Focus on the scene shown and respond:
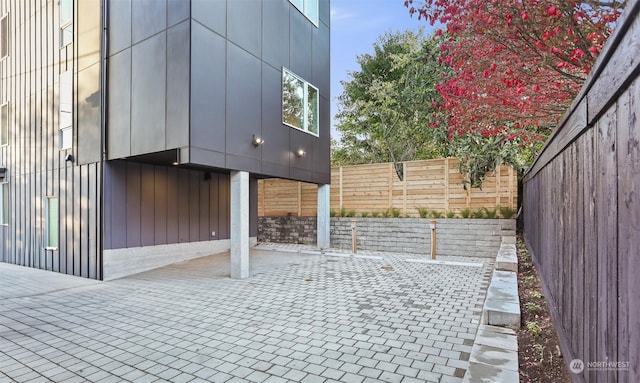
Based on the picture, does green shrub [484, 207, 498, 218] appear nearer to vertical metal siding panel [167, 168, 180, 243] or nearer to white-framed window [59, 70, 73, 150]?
vertical metal siding panel [167, 168, 180, 243]

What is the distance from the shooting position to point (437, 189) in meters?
9.56

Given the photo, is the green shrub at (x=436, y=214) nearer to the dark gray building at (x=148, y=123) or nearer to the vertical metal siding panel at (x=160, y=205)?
the dark gray building at (x=148, y=123)

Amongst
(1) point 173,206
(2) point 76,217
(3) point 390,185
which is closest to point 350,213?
(3) point 390,185

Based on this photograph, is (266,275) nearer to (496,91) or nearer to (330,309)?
(330,309)

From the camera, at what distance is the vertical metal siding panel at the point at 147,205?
7730mm

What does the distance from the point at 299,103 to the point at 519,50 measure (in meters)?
6.06

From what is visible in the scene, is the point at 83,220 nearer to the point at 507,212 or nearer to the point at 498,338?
the point at 498,338

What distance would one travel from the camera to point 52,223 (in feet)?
27.6

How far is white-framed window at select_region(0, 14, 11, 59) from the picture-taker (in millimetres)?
10359

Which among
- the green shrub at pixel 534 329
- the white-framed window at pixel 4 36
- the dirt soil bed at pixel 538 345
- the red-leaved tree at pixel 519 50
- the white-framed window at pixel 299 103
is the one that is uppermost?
the white-framed window at pixel 4 36

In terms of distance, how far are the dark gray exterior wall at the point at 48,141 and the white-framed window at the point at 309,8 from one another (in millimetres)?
4722

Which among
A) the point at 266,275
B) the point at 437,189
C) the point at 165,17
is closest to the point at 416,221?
the point at 437,189

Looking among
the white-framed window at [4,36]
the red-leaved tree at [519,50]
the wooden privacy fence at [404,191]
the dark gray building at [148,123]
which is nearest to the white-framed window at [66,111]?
the dark gray building at [148,123]

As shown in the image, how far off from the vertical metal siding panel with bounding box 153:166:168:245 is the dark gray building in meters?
0.03
